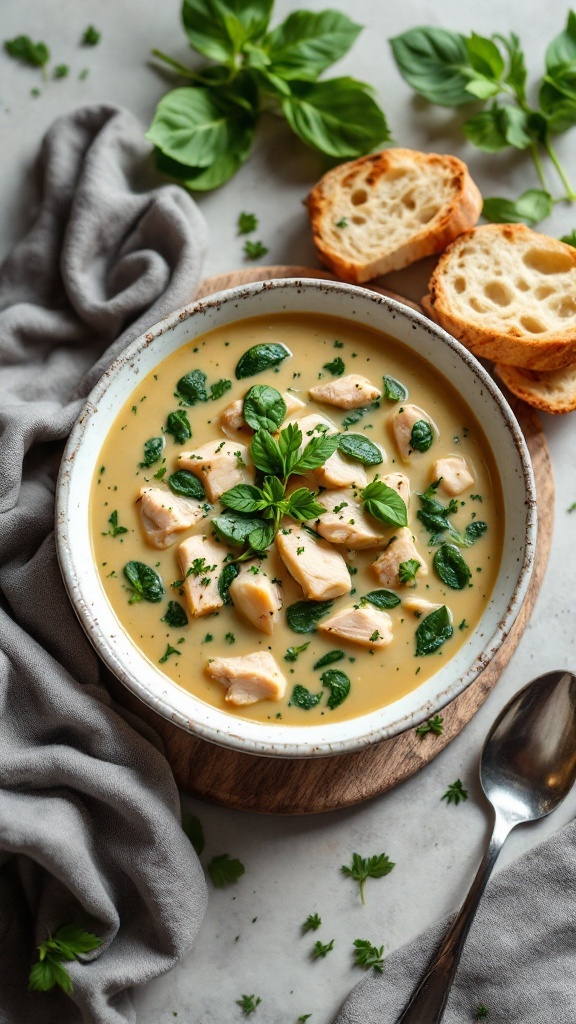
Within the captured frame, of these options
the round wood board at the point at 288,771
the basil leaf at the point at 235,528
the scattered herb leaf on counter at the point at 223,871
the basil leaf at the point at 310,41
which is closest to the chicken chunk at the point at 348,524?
the basil leaf at the point at 235,528

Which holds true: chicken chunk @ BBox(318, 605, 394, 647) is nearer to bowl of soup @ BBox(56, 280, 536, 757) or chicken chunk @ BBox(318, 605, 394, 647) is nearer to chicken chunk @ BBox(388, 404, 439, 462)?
bowl of soup @ BBox(56, 280, 536, 757)

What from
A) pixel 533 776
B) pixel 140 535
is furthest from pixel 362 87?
pixel 533 776

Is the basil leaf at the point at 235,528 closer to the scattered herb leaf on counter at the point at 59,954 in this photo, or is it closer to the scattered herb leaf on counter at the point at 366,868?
the scattered herb leaf on counter at the point at 366,868

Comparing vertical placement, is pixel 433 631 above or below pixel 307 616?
below

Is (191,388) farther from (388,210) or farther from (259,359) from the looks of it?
(388,210)

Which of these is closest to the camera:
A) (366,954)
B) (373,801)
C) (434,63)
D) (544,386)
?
(366,954)

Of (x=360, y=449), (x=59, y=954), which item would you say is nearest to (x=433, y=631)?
(x=360, y=449)

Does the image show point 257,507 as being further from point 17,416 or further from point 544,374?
point 544,374

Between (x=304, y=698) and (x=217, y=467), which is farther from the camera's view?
(x=217, y=467)
